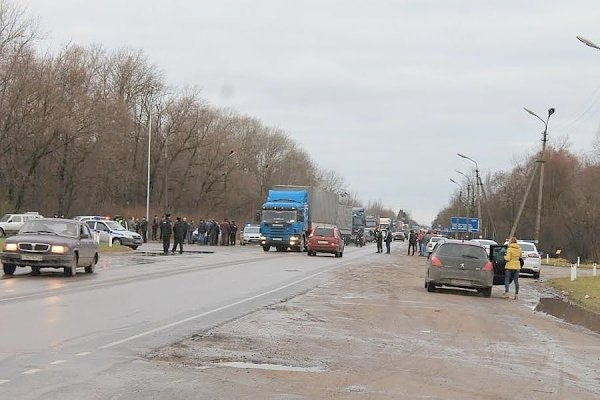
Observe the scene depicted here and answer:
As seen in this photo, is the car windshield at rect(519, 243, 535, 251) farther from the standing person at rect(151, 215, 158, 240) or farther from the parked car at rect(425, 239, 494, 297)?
the standing person at rect(151, 215, 158, 240)

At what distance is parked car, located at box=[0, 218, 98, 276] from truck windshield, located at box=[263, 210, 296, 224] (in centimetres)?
2475

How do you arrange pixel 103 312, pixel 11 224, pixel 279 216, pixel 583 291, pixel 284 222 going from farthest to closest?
pixel 11 224, pixel 279 216, pixel 284 222, pixel 583 291, pixel 103 312

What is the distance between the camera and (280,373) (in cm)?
884

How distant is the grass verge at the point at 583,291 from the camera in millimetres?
21294

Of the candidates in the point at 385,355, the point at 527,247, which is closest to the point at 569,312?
the point at 385,355

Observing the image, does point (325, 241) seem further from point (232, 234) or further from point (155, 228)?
point (155, 228)

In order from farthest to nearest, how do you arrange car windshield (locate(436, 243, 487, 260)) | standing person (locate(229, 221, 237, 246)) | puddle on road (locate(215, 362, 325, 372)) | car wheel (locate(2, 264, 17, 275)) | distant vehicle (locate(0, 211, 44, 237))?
1. standing person (locate(229, 221, 237, 246))
2. distant vehicle (locate(0, 211, 44, 237))
3. car windshield (locate(436, 243, 487, 260))
4. car wheel (locate(2, 264, 17, 275))
5. puddle on road (locate(215, 362, 325, 372))

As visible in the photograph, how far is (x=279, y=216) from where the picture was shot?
47.7m

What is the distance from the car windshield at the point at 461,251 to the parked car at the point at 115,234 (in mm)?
24630

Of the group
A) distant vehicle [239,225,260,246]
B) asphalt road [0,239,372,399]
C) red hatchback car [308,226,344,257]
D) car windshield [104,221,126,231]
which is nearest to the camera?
asphalt road [0,239,372,399]

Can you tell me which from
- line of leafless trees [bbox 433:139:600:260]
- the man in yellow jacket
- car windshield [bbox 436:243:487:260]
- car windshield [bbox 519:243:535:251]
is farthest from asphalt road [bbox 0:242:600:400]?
line of leafless trees [bbox 433:139:600:260]

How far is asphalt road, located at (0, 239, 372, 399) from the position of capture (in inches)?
337

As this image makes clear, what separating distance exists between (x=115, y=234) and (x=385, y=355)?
113ft

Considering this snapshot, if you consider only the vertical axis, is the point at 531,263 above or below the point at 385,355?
above
